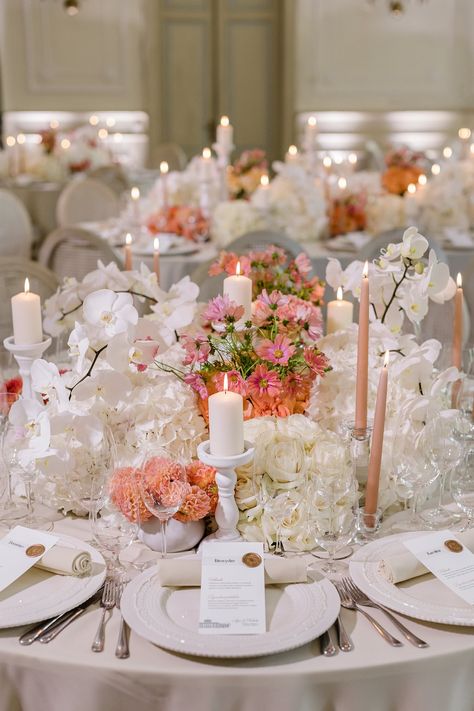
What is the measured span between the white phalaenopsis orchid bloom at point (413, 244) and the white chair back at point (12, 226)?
365 centimetres

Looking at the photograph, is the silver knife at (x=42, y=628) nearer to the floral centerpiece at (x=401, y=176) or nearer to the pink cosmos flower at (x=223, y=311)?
the pink cosmos flower at (x=223, y=311)

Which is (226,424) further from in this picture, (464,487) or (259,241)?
(259,241)

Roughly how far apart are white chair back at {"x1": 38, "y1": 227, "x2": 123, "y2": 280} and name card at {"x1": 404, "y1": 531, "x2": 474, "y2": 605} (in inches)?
83.5

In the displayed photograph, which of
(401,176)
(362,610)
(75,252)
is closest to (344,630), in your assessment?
(362,610)

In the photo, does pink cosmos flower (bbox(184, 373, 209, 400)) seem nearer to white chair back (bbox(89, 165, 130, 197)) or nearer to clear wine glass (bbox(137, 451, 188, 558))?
clear wine glass (bbox(137, 451, 188, 558))

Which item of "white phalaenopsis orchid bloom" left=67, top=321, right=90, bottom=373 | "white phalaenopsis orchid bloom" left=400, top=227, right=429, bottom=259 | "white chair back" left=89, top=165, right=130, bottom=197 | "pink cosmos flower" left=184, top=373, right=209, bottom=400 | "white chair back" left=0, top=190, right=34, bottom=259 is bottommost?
"white chair back" left=0, top=190, right=34, bottom=259

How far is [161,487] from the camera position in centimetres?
142

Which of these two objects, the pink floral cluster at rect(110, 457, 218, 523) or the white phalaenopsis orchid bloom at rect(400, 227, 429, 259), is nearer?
the pink floral cluster at rect(110, 457, 218, 523)

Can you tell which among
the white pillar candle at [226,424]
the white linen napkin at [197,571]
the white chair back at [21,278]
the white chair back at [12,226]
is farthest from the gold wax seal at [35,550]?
the white chair back at [12,226]

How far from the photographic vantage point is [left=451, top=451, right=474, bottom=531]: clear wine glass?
1582 millimetres

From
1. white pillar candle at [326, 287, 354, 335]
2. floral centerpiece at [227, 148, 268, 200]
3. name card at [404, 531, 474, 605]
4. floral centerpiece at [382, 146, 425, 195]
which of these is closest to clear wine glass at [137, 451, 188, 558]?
name card at [404, 531, 474, 605]

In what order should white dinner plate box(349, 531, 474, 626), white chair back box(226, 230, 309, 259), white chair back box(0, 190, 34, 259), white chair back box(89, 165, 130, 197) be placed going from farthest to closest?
white chair back box(89, 165, 130, 197)
white chair back box(0, 190, 34, 259)
white chair back box(226, 230, 309, 259)
white dinner plate box(349, 531, 474, 626)

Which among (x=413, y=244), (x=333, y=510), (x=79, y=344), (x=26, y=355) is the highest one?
(x=413, y=244)

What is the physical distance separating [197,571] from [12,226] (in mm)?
3946
